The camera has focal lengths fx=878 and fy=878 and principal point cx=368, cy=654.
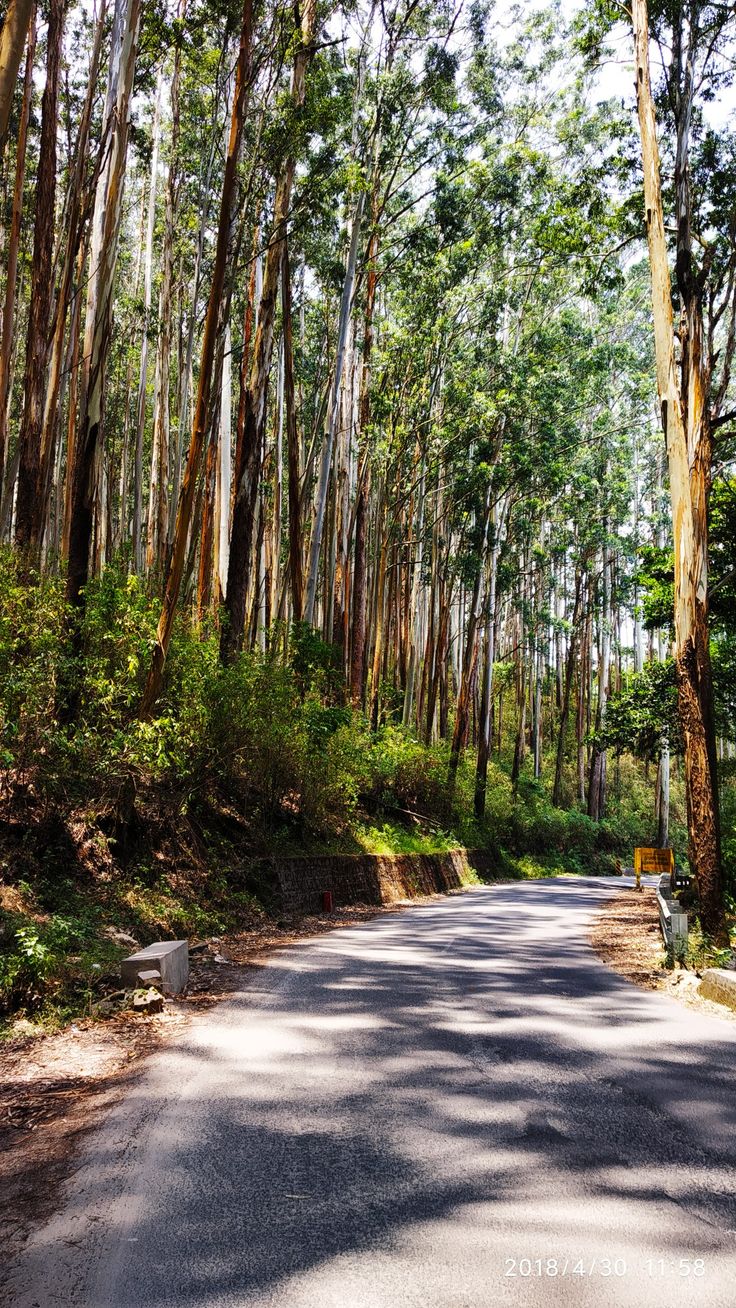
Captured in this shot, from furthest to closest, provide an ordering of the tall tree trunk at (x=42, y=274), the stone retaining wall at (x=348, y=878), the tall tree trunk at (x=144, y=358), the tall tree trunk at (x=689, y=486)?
the tall tree trunk at (x=144, y=358), the tall tree trunk at (x=42, y=274), the stone retaining wall at (x=348, y=878), the tall tree trunk at (x=689, y=486)

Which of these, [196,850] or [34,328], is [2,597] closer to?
[196,850]

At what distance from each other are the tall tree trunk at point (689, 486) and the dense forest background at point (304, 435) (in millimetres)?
178

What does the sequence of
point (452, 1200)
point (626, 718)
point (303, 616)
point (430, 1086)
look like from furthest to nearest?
1. point (626, 718)
2. point (303, 616)
3. point (430, 1086)
4. point (452, 1200)

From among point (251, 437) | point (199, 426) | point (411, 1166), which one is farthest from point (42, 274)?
point (411, 1166)

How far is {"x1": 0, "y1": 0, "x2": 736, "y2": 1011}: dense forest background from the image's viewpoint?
816 cm

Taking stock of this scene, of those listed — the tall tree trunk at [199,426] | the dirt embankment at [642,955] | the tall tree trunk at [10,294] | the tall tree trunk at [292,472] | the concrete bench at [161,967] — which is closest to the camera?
the concrete bench at [161,967]

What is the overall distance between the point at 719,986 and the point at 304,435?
26.3 metres

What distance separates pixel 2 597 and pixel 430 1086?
5.75m

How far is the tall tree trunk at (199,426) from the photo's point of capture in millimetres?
8250

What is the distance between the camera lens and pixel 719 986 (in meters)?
6.13

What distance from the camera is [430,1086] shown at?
13.1 ft

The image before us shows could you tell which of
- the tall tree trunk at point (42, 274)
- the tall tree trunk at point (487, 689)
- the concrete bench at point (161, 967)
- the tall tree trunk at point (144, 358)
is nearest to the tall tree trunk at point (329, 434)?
the tall tree trunk at point (144, 358)

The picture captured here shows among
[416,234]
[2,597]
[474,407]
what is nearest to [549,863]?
[474,407]

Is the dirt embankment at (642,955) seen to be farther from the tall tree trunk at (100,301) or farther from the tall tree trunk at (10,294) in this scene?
the tall tree trunk at (10,294)
